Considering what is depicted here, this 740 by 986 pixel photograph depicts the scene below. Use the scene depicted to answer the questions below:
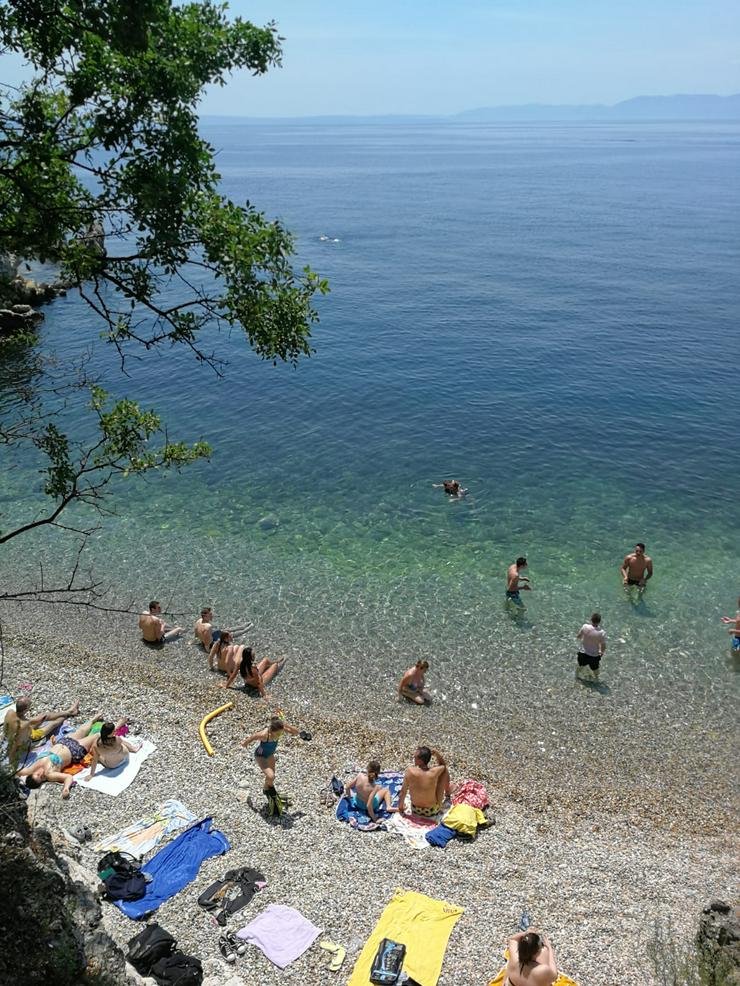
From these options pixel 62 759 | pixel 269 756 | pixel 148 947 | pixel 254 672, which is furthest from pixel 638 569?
pixel 148 947

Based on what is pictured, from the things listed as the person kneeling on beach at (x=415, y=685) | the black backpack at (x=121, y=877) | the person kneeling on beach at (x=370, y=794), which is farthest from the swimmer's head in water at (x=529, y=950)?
the person kneeling on beach at (x=415, y=685)

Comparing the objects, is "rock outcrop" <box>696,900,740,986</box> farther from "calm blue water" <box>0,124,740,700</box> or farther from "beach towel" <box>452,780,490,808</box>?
"calm blue water" <box>0,124,740,700</box>

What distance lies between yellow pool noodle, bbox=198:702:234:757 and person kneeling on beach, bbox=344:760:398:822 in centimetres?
331

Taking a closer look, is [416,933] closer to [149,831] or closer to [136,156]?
[149,831]

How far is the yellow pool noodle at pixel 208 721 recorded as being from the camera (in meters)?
15.1

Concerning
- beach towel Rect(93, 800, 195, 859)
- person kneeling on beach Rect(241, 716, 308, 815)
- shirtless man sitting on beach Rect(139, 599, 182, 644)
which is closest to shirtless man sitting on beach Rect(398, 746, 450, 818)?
person kneeling on beach Rect(241, 716, 308, 815)

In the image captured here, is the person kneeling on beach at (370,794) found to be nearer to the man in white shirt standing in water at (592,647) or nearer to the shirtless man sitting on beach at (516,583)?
the man in white shirt standing in water at (592,647)

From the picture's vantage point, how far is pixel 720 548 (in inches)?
925

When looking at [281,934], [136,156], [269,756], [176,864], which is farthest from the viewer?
[269,756]

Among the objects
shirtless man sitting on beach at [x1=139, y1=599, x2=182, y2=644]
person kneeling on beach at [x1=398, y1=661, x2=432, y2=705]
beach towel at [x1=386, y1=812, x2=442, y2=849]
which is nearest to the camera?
beach towel at [x1=386, y1=812, x2=442, y2=849]

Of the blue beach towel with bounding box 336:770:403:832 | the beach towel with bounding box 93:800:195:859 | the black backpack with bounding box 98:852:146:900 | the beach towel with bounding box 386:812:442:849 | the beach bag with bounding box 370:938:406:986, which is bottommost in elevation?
the beach towel with bounding box 386:812:442:849

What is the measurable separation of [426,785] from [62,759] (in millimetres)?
7282

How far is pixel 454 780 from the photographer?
14688 millimetres

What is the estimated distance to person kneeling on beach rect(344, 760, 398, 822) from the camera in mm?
13516
